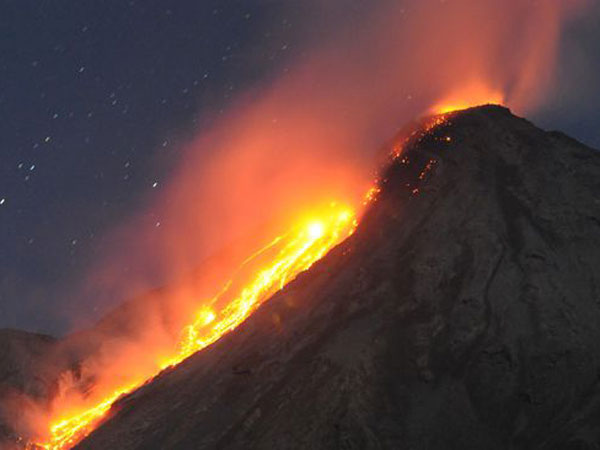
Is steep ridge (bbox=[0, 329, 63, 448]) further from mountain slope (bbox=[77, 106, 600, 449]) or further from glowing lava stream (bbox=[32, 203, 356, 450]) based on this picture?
mountain slope (bbox=[77, 106, 600, 449])

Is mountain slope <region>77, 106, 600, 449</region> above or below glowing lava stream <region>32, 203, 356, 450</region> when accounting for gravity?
below

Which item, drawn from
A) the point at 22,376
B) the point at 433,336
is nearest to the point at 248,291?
the point at 22,376

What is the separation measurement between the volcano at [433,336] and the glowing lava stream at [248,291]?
5.97 meters

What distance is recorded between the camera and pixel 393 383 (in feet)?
152

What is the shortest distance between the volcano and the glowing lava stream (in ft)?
19.6

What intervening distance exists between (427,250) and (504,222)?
19.9ft

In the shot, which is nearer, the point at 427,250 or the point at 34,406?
the point at 427,250

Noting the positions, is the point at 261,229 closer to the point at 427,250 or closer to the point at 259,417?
the point at 427,250

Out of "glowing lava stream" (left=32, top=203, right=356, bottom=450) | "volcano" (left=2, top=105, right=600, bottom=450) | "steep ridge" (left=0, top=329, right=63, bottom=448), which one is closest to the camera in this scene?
"volcano" (left=2, top=105, right=600, bottom=450)

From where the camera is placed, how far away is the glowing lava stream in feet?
212

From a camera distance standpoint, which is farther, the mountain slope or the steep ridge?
the steep ridge

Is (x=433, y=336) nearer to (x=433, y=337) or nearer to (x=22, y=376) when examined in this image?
(x=433, y=337)

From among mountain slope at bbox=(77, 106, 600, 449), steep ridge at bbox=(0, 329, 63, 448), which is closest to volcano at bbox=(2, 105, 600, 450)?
mountain slope at bbox=(77, 106, 600, 449)

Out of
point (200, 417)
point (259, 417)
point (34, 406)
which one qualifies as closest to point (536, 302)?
point (259, 417)
